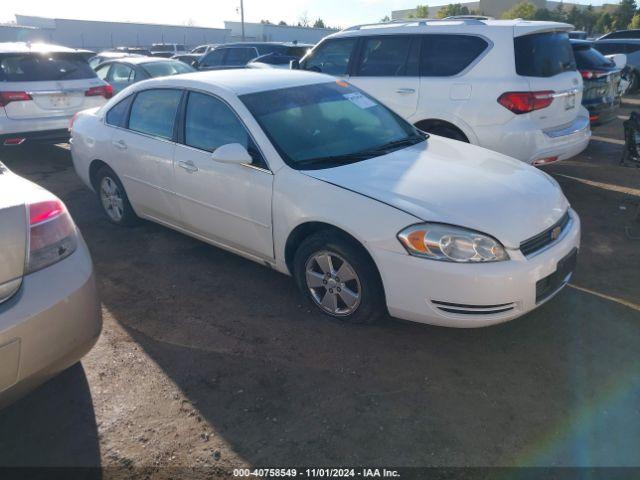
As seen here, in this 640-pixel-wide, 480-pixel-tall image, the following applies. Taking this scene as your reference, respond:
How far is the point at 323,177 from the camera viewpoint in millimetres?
3330

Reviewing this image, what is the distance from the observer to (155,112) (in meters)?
4.49

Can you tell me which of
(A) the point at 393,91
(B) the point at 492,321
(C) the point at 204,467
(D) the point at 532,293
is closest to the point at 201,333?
(C) the point at 204,467

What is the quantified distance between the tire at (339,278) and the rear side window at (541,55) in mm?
3369

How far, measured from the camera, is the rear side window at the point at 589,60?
312 inches

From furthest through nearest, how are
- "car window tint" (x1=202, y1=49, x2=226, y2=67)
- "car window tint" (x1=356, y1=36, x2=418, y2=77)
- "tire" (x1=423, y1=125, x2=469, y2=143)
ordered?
"car window tint" (x1=202, y1=49, x2=226, y2=67), "car window tint" (x1=356, y1=36, x2=418, y2=77), "tire" (x1=423, y1=125, x2=469, y2=143)

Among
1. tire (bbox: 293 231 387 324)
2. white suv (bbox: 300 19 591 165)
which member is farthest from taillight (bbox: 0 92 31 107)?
tire (bbox: 293 231 387 324)

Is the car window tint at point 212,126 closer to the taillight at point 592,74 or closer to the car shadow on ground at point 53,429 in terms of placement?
the car shadow on ground at point 53,429

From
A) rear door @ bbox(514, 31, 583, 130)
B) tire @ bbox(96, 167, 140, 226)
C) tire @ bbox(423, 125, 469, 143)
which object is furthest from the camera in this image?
tire @ bbox(423, 125, 469, 143)

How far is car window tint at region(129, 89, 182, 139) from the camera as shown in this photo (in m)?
4.30

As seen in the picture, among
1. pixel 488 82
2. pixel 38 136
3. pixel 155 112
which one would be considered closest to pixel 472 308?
pixel 155 112

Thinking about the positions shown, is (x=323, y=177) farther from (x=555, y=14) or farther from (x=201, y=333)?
(x=555, y=14)

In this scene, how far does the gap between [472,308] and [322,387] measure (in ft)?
3.14

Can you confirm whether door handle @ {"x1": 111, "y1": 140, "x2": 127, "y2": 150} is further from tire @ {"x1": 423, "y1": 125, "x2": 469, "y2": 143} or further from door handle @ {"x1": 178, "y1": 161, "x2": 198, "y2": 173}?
tire @ {"x1": 423, "y1": 125, "x2": 469, "y2": 143}

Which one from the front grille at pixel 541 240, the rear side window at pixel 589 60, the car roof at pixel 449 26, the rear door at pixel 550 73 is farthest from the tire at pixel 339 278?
the rear side window at pixel 589 60
